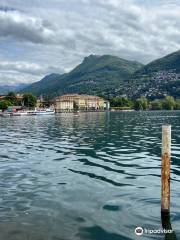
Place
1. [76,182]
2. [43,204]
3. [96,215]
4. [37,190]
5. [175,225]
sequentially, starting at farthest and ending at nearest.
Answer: [76,182], [37,190], [43,204], [96,215], [175,225]

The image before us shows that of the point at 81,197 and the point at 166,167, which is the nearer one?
the point at 166,167

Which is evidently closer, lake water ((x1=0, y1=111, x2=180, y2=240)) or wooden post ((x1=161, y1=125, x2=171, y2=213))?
lake water ((x1=0, y1=111, x2=180, y2=240))

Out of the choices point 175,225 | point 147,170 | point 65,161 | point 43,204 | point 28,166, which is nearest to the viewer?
point 175,225

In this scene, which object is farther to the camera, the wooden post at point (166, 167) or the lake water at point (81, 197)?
the wooden post at point (166, 167)

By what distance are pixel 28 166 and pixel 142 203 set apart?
13.5m

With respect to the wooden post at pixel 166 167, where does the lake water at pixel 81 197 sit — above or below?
below

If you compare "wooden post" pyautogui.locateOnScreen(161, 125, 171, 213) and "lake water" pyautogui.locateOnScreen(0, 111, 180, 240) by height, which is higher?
"wooden post" pyautogui.locateOnScreen(161, 125, 171, 213)

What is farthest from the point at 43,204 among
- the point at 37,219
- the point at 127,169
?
the point at 127,169

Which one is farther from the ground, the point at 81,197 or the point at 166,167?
the point at 166,167

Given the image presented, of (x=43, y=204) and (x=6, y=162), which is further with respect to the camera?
(x=6, y=162)

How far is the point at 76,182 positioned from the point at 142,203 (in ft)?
19.8

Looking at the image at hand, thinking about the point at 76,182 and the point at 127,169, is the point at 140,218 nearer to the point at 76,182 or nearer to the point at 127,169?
the point at 76,182

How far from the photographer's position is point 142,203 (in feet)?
65.0

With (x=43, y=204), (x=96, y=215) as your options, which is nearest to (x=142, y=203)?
(x=96, y=215)
